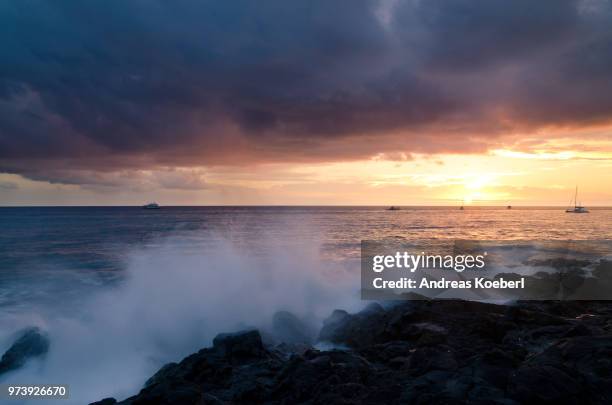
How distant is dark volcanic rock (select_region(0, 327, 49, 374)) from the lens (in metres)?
11.7

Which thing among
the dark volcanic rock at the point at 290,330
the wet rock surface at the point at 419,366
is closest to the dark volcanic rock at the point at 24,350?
the wet rock surface at the point at 419,366

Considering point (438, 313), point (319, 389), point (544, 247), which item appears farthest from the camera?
point (544, 247)

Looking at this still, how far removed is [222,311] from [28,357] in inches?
270

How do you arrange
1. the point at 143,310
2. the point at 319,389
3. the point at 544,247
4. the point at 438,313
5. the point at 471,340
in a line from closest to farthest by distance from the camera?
the point at 319,389
the point at 471,340
the point at 438,313
the point at 143,310
the point at 544,247

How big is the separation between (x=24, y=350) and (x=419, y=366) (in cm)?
1203

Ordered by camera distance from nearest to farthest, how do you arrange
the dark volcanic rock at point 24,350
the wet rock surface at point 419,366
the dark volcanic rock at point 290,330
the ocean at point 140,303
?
the wet rock surface at point 419,366 → the dark volcanic rock at point 24,350 → the ocean at point 140,303 → the dark volcanic rock at point 290,330

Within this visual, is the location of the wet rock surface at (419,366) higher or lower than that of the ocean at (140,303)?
higher

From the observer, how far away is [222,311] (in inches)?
661

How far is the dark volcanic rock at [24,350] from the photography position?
11703mm

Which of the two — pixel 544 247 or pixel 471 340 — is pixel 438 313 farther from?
pixel 544 247

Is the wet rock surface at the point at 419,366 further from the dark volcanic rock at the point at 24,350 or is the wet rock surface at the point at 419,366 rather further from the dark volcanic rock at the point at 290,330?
the dark volcanic rock at the point at 24,350

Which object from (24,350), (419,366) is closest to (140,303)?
(24,350)

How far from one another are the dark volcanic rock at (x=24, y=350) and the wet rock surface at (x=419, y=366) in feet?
18.3

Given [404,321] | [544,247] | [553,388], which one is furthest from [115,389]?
[544,247]
